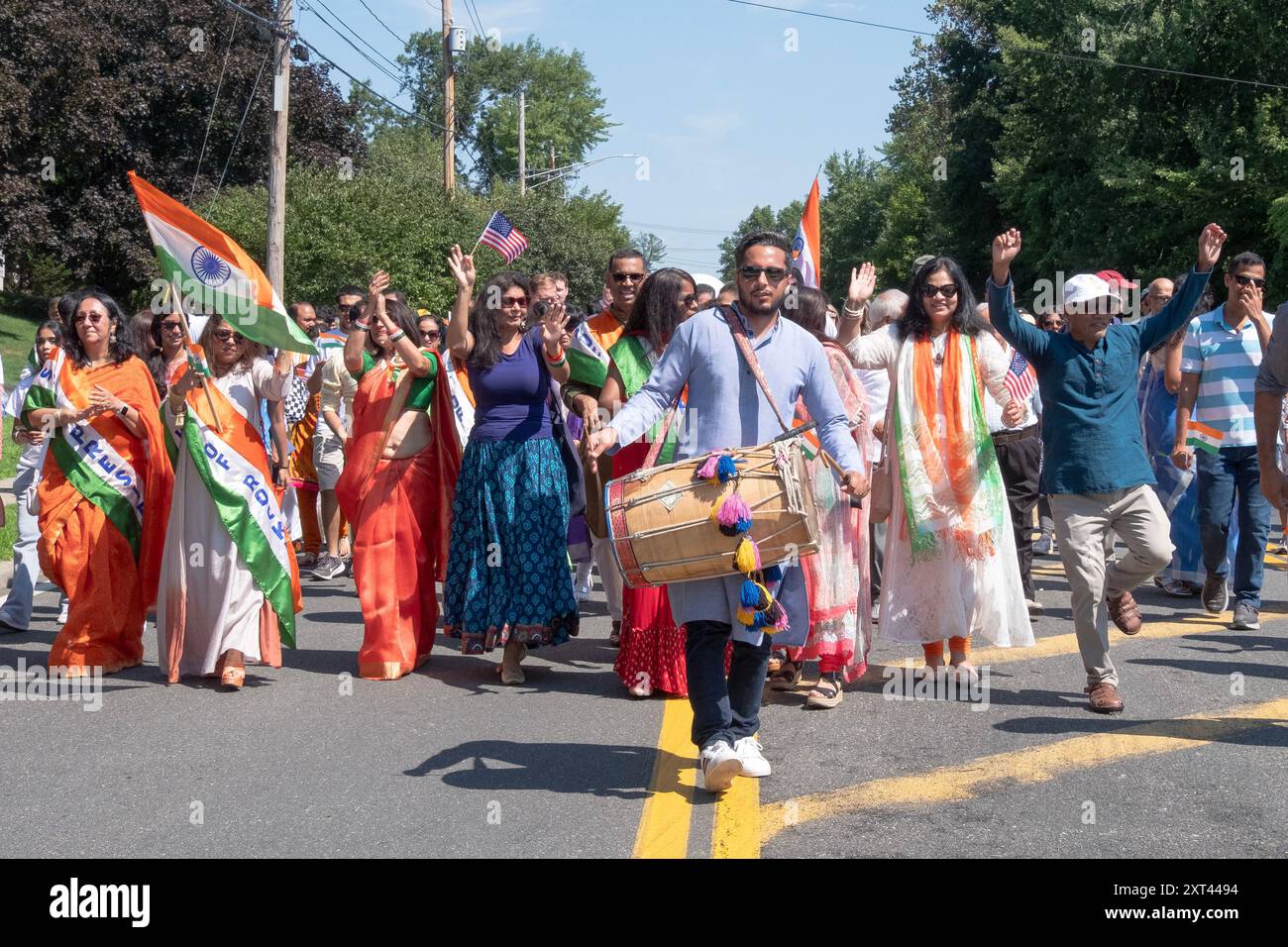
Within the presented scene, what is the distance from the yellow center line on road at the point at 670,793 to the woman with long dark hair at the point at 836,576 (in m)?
0.68

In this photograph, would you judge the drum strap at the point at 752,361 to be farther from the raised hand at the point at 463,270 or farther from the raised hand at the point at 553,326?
the raised hand at the point at 463,270

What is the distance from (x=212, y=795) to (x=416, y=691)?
202cm

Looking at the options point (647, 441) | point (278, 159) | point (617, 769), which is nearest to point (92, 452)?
point (647, 441)

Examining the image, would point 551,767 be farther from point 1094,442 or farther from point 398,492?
point 1094,442

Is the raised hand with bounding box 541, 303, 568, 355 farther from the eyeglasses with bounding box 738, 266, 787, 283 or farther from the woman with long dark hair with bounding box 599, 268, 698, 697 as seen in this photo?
the eyeglasses with bounding box 738, 266, 787, 283

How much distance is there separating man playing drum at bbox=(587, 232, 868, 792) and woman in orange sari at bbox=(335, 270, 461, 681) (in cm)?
250

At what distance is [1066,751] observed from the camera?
594 centimetres

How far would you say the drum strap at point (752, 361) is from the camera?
5.55 metres

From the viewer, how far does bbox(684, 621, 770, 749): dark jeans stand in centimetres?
540

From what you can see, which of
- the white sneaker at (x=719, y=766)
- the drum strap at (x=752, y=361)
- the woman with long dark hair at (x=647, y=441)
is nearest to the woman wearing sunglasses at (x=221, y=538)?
the woman with long dark hair at (x=647, y=441)

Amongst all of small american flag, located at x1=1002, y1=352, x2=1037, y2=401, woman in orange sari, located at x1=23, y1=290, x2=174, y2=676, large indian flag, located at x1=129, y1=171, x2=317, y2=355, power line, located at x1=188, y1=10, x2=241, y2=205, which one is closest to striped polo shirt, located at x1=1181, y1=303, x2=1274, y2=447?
small american flag, located at x1=1002, y1=352, x2=1037, y2=401
